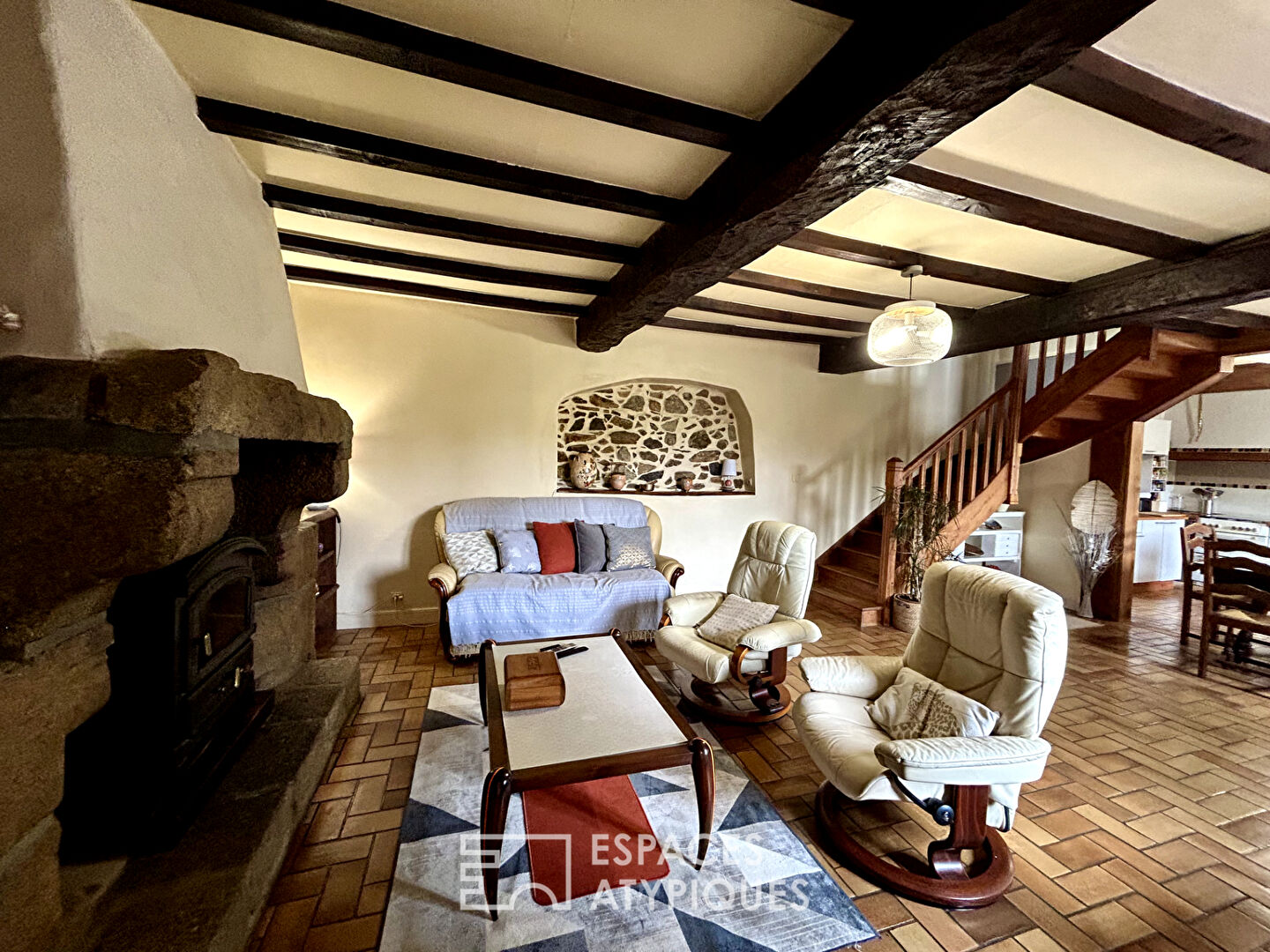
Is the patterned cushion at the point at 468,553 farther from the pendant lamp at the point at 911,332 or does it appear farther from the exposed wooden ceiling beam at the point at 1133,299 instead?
the exposed wooden ceiling beam at the point at 1133,299

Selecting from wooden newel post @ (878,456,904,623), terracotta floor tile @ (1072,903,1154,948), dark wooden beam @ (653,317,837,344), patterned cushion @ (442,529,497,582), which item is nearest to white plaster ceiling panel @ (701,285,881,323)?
dark wooden beam @ (653,317,837,344)

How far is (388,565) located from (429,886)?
2.65 metres

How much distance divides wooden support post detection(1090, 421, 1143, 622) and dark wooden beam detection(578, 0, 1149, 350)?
173 inches

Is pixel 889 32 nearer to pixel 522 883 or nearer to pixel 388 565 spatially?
pixel 522 883

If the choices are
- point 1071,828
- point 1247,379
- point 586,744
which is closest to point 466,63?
point 586,744

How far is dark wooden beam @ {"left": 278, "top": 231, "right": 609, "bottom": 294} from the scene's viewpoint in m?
2.69

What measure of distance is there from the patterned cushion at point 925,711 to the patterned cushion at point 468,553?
97.9 inches

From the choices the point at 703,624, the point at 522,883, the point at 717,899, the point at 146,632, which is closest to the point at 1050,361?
the point at 703,624

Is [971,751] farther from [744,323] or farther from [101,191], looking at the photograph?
[744,323]

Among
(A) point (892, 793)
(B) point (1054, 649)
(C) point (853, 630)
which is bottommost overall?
(C) point (853, 630)

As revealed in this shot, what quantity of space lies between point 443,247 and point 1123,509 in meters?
5.57

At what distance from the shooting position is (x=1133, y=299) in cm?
256

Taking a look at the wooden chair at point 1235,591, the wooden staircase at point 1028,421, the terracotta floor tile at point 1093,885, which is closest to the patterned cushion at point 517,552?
the wooden staircase at point 1028,421

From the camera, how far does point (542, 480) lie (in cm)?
418
